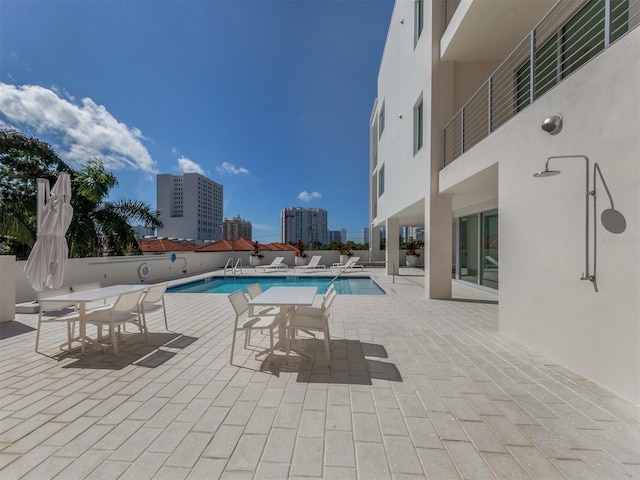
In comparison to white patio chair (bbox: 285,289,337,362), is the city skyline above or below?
above

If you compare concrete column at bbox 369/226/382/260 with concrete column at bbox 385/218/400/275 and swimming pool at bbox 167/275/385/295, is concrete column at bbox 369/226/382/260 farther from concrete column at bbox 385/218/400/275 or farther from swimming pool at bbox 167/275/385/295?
swimming pool at bbox 167/275/385/295

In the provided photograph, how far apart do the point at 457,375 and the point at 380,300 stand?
4.25 m

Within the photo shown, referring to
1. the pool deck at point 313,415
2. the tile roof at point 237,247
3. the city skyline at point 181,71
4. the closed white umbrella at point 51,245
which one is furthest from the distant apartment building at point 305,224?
the pool deck at point 313,415

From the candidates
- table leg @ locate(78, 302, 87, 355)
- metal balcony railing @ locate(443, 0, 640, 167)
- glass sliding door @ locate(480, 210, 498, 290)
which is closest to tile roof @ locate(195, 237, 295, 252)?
glass sliding door @ locate(480, 210, 498, 290)

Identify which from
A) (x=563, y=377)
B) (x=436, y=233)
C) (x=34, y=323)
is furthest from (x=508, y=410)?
(x=34, y=323)

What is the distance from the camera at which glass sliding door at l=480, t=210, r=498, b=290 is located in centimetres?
824

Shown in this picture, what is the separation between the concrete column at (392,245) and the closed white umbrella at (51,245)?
11984mm

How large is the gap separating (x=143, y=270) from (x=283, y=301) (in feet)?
33.0

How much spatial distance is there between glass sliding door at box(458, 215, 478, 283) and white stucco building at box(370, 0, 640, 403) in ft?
4.65

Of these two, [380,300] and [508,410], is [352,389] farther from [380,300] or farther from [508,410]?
[380,300]

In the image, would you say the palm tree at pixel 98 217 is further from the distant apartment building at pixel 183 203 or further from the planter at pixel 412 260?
the distant apartment building at pixel 183 203

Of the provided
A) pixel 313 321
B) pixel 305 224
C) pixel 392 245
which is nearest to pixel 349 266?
pixel 392 245

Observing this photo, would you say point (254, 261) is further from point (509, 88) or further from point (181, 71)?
point (509, 88)

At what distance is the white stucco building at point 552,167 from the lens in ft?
8.55
